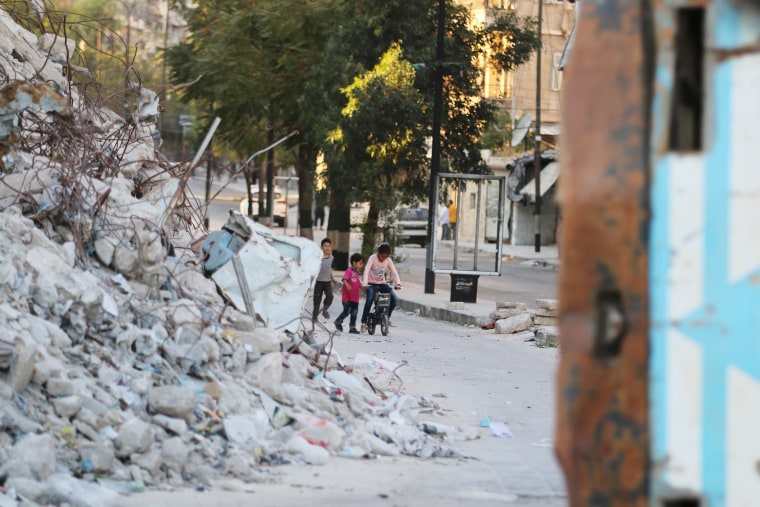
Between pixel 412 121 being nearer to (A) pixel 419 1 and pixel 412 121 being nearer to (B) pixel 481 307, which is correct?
(A) pixel 419 1

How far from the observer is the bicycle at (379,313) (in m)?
18.6

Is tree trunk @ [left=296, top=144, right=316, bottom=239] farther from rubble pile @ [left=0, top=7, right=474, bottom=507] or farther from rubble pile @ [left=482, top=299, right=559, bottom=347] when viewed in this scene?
rubble pile @ [left=0, top=7, right=474, bottom=507]

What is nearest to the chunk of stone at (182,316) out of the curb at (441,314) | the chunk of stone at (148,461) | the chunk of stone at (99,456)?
the chunk of stone at (148,461)

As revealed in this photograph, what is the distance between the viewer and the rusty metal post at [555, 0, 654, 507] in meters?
3.84

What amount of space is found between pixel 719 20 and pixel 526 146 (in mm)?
52203

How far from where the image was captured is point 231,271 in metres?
12.5

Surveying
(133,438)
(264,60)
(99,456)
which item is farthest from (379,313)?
(264,60)

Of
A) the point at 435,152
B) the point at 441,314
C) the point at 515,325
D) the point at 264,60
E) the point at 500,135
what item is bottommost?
the point at 441,314

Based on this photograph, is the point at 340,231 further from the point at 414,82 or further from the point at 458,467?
the point at 458,467

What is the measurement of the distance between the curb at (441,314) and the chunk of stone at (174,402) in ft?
41.3

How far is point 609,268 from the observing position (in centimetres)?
387

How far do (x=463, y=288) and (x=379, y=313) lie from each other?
587cm

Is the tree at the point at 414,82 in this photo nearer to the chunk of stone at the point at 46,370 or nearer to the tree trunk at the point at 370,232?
the tree trunk at the point at 370,232

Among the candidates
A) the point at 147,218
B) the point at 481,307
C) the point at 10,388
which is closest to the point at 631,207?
the point at 10,388
